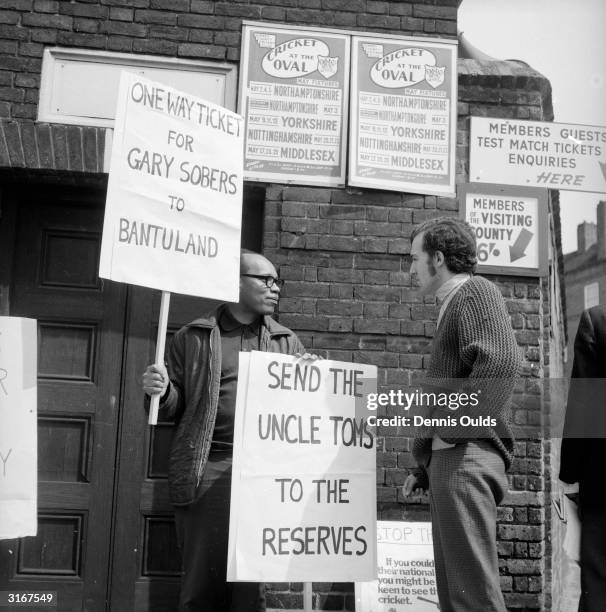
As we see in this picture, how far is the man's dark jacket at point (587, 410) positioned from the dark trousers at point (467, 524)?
0.29 metres

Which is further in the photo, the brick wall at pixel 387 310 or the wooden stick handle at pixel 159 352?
the brick wall at pixel 387 310

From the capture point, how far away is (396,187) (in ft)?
16.5

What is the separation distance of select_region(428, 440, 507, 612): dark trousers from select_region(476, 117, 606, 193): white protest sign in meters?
2.39

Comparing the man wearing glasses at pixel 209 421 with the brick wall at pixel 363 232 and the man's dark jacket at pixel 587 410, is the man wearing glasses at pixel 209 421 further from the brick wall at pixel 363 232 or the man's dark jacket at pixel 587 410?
Answer: the man's dark jacket at pixel 587 410

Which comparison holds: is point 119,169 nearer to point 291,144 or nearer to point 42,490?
point 291,144

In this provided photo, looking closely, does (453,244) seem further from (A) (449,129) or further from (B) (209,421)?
(A) (449,129)

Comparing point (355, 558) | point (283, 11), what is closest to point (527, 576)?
point (355, 558)

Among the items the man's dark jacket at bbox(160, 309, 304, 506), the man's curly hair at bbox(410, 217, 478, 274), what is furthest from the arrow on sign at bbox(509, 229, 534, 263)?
the man's dark jacket at bbox(160, 309, 304, 506)

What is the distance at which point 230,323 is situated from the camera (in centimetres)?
412

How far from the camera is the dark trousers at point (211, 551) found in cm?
370

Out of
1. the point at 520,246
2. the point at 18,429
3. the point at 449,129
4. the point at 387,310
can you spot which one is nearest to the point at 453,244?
the point at 387,310

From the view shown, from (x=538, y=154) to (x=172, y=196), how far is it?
252 cm

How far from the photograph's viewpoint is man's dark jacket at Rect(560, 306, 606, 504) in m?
2.96

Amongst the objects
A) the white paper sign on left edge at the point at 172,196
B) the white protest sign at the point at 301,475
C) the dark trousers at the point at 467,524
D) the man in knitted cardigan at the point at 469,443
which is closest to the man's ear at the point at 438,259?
the man in knitted cardigan at the point at 469,443
